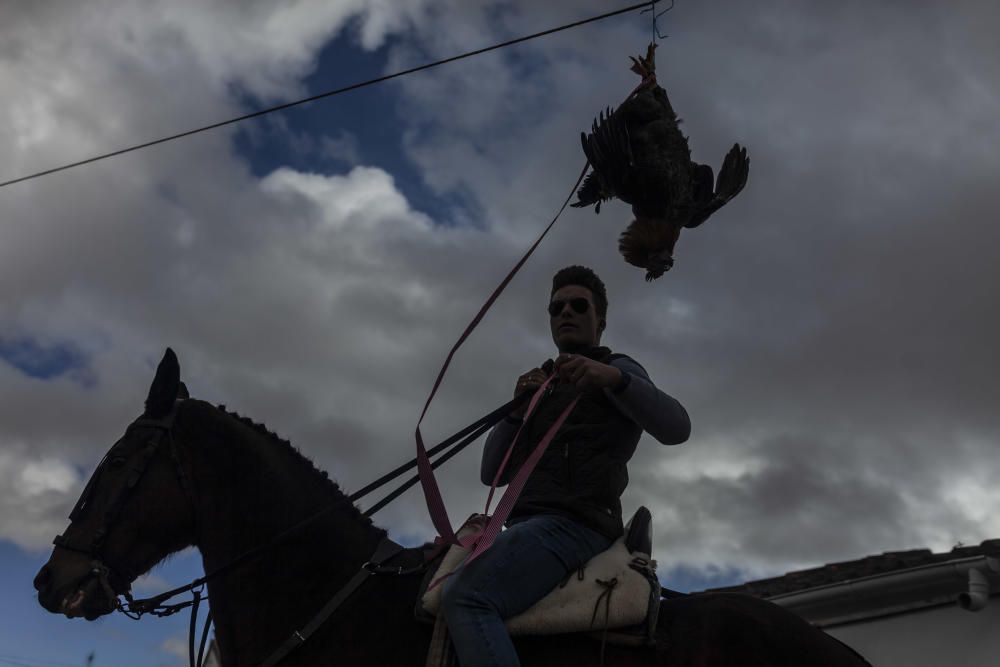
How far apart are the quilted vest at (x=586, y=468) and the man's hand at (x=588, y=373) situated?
0.84 feet

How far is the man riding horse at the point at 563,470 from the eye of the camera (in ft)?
13.0

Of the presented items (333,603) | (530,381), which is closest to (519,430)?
(530,381)

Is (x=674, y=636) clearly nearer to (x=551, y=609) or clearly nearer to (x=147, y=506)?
(x=551, y=609)

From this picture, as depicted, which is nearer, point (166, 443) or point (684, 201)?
point (166, 443)

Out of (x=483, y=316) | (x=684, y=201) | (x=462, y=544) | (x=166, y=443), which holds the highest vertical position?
(x=684, y=201)

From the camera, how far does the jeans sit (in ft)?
12.6

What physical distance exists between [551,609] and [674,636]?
0.55 metres

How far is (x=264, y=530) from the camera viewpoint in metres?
4.45

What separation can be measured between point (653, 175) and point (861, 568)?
32.1 ft

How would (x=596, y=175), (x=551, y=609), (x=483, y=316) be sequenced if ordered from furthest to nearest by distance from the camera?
(x=596, y=175) < (x=483, y=316) < (x=551, y=609)

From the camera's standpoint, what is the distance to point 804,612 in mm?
13086

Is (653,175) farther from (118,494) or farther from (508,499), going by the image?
(118,494)

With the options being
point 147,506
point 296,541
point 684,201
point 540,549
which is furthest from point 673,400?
point 147,506

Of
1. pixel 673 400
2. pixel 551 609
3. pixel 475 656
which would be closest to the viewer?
pixel 475 656
